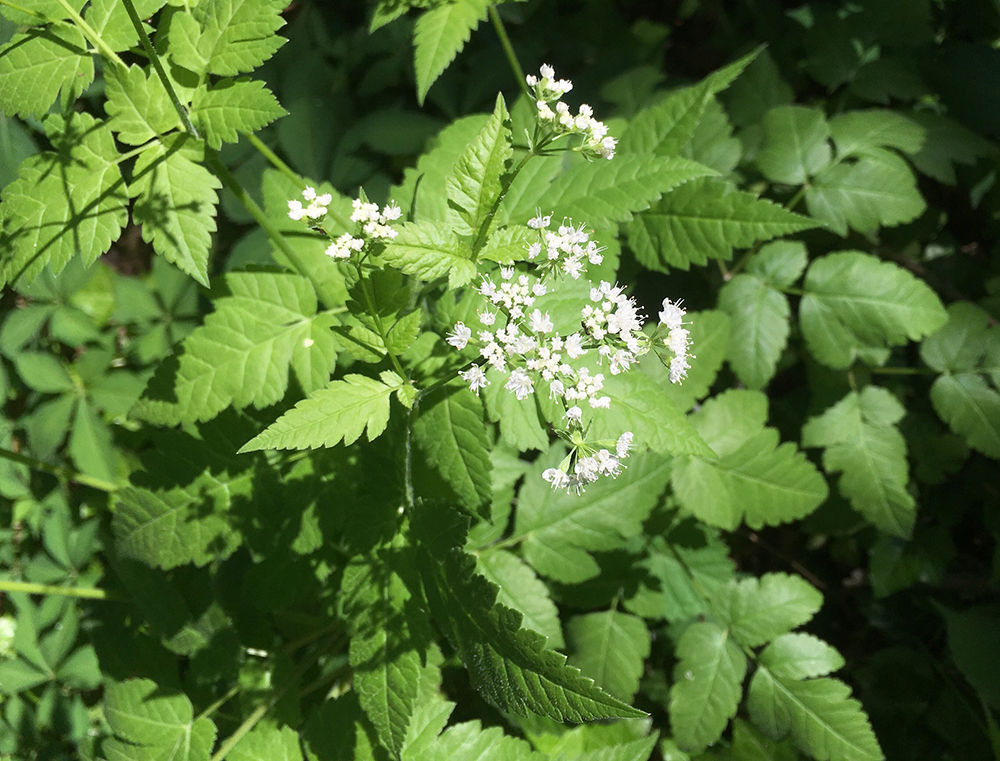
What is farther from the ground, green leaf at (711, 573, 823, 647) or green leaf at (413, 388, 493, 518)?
green leaf at (413, 388, 493, 518)

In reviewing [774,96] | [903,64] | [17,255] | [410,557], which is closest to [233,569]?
[410,557]

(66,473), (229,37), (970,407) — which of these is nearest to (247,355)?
(229,37)

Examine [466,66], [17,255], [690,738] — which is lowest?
[690,738]

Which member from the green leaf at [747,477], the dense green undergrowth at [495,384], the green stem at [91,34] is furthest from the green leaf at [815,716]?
the green stem at [91,34]

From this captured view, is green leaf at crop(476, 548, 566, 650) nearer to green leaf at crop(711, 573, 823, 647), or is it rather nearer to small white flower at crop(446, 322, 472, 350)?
green leaf at crop(711, 573, 823, 647)

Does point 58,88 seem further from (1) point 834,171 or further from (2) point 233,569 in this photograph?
(1) point 834,171

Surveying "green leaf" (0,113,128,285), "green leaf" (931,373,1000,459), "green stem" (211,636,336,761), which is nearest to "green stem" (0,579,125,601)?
"green stem" (211,636,336,761)
